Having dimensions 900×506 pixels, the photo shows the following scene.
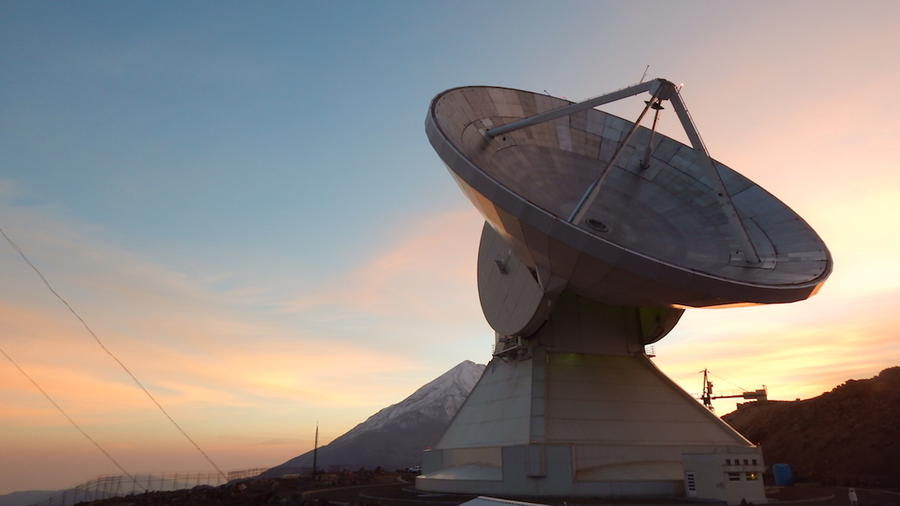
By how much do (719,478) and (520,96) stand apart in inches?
866

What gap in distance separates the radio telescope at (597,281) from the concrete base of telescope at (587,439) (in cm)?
9

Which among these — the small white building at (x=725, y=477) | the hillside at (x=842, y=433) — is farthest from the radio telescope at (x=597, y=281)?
the hillside at (x=842, y=433)

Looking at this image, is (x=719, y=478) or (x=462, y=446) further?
(x=462, y=446)

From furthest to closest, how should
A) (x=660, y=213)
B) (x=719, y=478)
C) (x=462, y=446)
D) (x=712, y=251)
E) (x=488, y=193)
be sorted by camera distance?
(x=462, y=446), (x=660, y=213), (x=712, y=251), (x=719, y=478), (x=488, y=193)

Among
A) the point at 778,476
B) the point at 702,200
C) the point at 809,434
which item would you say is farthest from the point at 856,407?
the point at 702,200

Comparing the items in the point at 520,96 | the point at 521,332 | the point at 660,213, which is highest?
the point at 520,96

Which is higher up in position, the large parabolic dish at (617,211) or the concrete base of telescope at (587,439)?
the large parabolic dish at (617,211)

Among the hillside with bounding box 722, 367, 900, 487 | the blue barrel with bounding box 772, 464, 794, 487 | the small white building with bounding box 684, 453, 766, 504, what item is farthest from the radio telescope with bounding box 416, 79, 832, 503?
the hillside with bounding box 722, 367, 900, 487

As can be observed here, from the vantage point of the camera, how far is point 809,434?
60500 millimetres

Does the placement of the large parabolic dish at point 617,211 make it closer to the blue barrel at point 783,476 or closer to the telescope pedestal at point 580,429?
the telescope pedestal at point 580,429

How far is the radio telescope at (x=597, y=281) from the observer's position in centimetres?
2362

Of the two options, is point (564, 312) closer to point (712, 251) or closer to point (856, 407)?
point (712, 251)

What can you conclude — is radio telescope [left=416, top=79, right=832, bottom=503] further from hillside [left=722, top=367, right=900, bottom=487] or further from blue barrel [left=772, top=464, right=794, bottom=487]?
hillside [left=722, top=367, right=900, bottom=487]

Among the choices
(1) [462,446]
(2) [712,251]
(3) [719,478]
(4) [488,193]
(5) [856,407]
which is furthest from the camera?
(5) [856,407]
